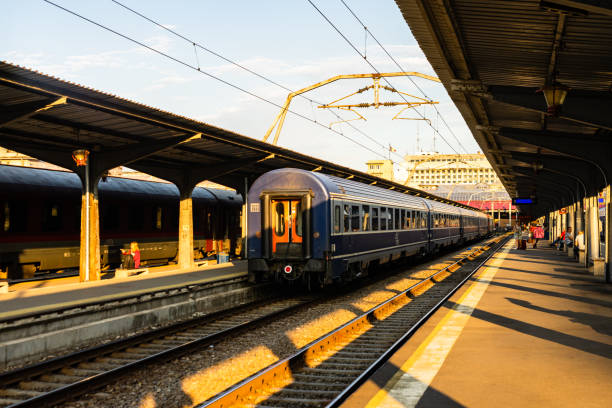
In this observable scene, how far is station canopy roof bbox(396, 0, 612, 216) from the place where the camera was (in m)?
7.68

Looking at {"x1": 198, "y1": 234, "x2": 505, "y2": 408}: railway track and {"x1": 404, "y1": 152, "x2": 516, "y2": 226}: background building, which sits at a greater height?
{"x1": 404, "y1": 152, "x2": 516, "y2": 226}: background building

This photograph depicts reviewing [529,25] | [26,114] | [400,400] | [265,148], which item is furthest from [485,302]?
[26,114]

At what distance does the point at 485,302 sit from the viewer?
1224 centimetres

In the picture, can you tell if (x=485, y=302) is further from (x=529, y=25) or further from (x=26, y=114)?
(x=26, y=114)

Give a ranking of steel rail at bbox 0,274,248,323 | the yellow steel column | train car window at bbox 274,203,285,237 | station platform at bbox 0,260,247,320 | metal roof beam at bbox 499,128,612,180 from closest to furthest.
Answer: steel rail at bbox 0,274,248,323, station platform at bbox 0,260,247,320, train car window at bbox 274,203,285,237, metal roof beam at bbox 499,128,612,180, the yellow steel column

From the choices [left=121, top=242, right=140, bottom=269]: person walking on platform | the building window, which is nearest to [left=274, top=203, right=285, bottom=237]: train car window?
the building window

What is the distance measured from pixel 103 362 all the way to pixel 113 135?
27.7 feet

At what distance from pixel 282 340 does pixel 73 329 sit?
3.51 meters

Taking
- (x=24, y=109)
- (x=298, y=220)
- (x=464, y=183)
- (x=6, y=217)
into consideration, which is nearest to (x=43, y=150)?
(x=6, y=217)

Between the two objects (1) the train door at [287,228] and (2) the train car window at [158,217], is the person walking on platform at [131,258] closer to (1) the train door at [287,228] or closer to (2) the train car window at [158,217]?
(2) the train car window at [158,217]

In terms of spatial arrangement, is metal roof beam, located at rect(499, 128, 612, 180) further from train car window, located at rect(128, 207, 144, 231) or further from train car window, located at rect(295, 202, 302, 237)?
train car window, located at rect(128, 207, 144, 231)

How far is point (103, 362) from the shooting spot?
8.65 meters

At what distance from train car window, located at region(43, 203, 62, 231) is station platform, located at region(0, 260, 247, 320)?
1.68 metres

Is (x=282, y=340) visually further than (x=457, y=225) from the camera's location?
No
